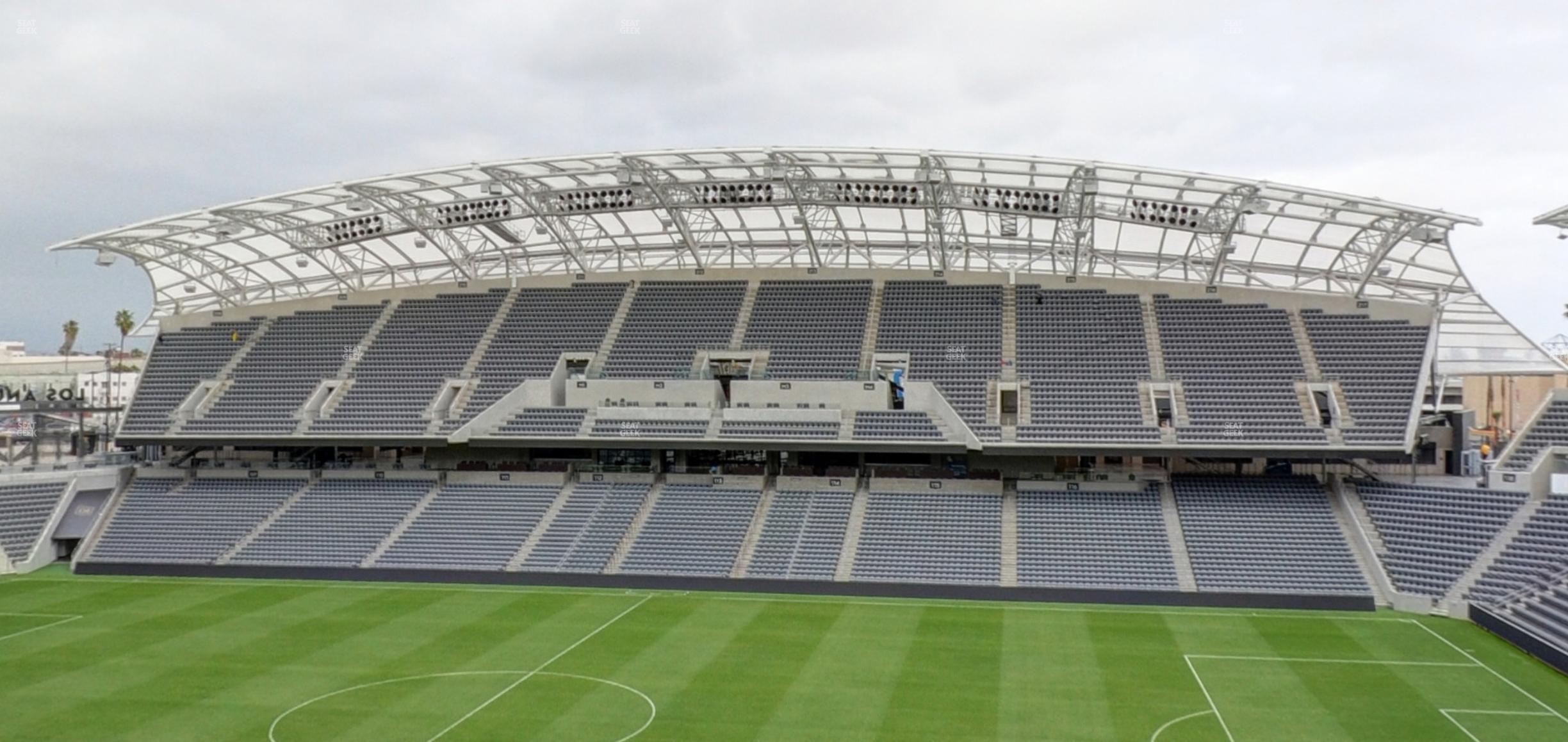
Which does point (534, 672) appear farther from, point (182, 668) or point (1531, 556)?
point (1531, 556)

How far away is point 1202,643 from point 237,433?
104ft

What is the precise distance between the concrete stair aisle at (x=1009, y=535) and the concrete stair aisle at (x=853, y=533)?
164 inches

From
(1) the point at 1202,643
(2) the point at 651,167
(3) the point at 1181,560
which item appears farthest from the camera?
(2) the point at 651,167

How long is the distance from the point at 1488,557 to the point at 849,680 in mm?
18086

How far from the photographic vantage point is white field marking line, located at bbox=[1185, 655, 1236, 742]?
61.8 ft

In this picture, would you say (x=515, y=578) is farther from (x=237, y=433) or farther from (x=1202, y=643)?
(x=1202, y=643)

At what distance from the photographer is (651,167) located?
33.6m

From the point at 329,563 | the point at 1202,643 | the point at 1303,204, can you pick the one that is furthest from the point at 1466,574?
the point at 329,563

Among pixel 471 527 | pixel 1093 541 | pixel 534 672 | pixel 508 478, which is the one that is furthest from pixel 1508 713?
pixel 508 478

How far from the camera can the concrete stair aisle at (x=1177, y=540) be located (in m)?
29.9

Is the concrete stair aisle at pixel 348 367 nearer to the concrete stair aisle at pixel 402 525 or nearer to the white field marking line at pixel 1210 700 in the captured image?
the concrete stair aisle at pixel 402 525

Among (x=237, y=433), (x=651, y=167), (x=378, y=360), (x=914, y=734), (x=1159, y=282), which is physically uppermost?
(x=651, y=167)

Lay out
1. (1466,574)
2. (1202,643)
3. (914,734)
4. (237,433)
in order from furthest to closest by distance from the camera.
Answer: (237,433), (1466,574), (1202,643), (914,734)

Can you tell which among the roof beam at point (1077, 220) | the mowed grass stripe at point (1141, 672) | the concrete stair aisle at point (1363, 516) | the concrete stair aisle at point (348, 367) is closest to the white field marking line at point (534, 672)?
the mowed grass stripe at point (1141, 672)
